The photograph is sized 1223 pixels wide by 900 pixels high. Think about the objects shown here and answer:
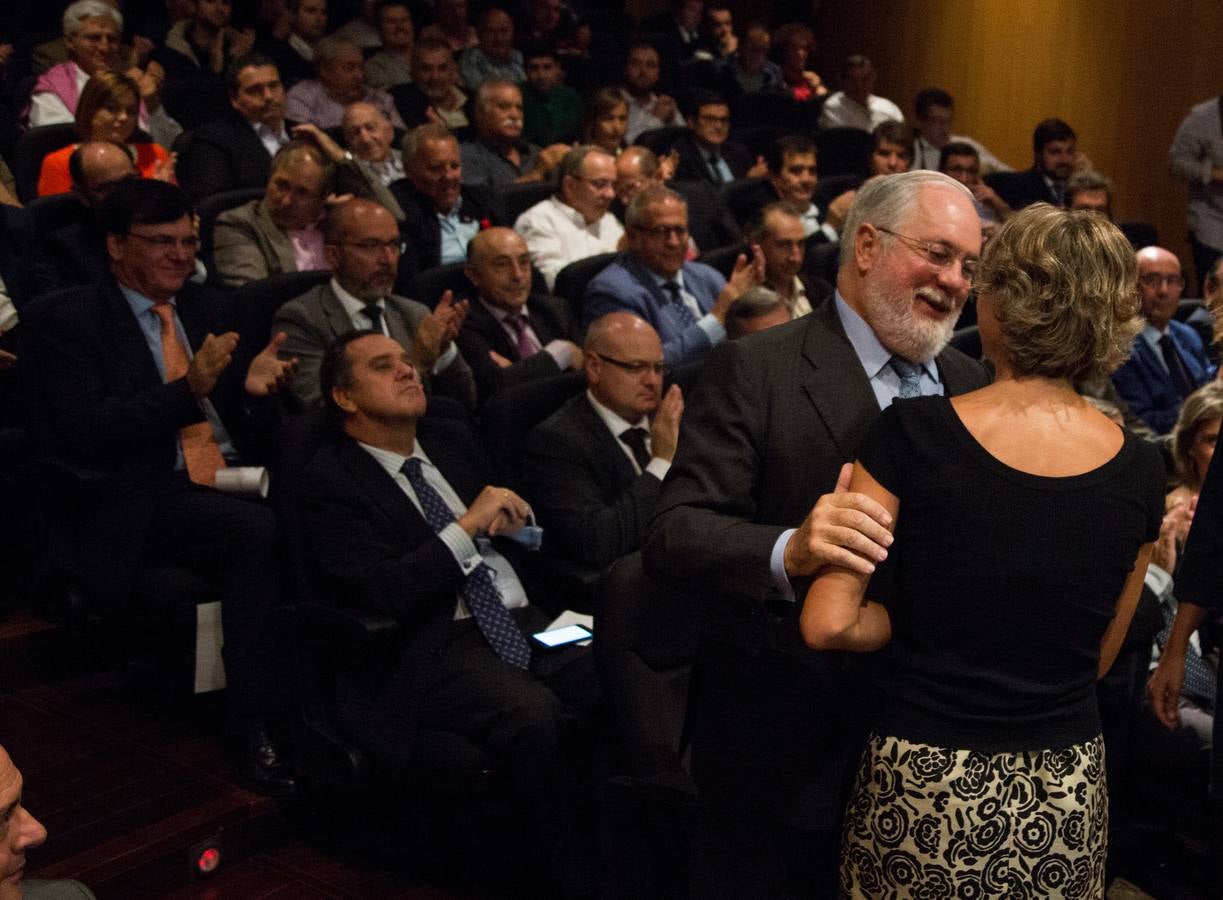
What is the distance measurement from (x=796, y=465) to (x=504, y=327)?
2.50 meters

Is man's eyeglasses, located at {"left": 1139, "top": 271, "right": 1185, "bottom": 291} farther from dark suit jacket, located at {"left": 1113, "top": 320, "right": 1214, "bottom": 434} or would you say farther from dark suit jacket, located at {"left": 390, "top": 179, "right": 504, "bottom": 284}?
dark suit jacket, located at {"left": 390, "top": 179, "right": 504, "bottom": 284}

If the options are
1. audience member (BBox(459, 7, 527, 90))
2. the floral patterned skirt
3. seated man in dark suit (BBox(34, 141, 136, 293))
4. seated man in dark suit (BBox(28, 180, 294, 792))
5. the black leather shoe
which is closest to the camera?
the floral patterned skirt

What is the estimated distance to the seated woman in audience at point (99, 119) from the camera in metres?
3.94

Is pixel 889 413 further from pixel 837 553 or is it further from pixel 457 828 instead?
pixel 457 828

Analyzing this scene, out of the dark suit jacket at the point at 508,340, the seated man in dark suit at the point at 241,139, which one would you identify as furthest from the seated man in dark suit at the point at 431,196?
the dark suit jacket at the point at 508,340

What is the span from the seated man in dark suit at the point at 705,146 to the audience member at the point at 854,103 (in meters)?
1.12

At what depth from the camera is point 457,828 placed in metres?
2.59

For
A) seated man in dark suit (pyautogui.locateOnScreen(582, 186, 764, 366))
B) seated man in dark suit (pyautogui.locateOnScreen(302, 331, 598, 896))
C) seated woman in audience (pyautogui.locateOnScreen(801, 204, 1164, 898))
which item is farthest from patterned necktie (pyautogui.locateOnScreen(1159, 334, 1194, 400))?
seated woman in audience (pyautogui.locateOnScreen(801, 204, 1164, 898))

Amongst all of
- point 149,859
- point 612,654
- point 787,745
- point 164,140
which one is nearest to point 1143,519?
point 787,745

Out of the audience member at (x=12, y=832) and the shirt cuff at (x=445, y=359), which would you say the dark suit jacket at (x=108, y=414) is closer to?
the shirt cuff at (x=445, y=359)

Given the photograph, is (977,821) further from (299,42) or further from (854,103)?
Result: (854,103)

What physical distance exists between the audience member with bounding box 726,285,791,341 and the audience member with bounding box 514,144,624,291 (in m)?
A: 1.10

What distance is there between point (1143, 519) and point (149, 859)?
183 centimetres

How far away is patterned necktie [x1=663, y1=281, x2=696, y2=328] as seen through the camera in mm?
4172
